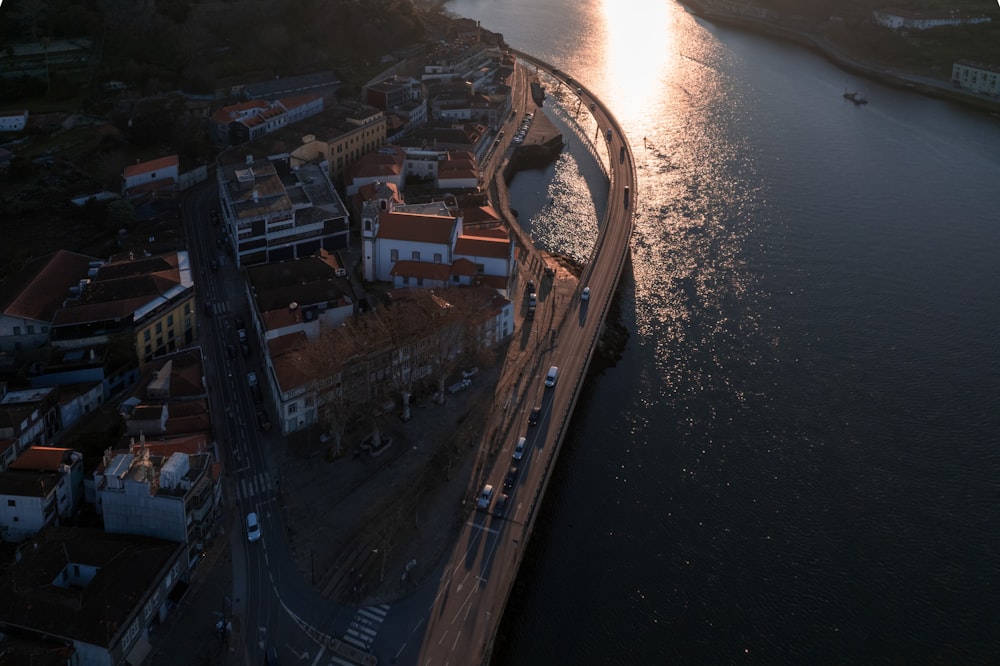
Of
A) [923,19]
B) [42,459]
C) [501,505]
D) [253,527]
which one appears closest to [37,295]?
[42,459]

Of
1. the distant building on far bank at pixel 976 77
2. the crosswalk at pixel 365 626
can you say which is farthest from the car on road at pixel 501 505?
the distant building on far bank at pixel 976 77

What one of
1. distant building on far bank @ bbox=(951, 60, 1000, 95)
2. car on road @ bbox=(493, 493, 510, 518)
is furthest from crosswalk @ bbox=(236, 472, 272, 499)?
distant building on far bank @ bbox=(951, 60, 1000, 95)

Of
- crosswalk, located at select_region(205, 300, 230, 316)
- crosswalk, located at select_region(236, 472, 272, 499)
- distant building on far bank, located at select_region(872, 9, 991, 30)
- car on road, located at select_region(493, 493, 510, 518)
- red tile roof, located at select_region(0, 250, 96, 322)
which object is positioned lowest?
crosswalk, located at select_region(236, 472, 272, 499)

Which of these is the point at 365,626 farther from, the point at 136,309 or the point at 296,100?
the point at 296,100

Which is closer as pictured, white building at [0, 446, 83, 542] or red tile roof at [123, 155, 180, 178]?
white building at [0, 446, 83, 542]

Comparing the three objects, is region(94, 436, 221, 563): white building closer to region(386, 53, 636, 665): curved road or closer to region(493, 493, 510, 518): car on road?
region(386, 53, 636, 665): curved road

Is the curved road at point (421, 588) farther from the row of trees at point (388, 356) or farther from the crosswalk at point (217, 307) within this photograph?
the row of trees at point (388, 356)

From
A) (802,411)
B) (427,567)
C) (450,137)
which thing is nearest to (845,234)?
(802,411)
